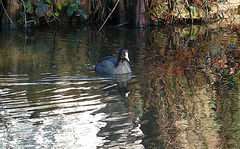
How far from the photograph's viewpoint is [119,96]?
7.09m

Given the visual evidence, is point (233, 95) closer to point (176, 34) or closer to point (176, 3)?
point (176, 34)

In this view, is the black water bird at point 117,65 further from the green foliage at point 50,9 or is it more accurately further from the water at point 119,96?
the green foliage at point 50,9

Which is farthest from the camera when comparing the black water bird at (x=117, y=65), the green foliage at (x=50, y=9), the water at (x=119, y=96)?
the green foliage at (x=50, y=9)

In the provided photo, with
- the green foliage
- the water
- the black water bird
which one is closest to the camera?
the water

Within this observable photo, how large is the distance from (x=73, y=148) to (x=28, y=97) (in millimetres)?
2205

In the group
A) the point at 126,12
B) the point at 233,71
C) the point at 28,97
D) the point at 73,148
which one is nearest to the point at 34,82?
the point at 28,97

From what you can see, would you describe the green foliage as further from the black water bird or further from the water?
the black water bird

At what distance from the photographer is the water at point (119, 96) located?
5.23m

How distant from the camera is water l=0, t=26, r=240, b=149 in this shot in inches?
206

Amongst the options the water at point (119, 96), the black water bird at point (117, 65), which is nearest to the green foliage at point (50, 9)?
the water at point (119, 96)

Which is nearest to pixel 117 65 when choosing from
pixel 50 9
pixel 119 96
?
pixel 119 96

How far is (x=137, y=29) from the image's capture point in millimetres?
15312

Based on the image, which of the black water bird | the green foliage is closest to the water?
the black water bird

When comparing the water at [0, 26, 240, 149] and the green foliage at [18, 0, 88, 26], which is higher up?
the green foliage at [18, 0, 88, 26]
